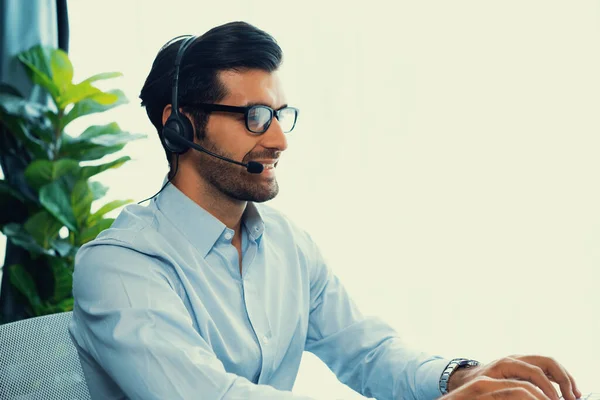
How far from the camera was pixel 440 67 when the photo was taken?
93.2 inches

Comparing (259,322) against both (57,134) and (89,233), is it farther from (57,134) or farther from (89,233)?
(57,134)

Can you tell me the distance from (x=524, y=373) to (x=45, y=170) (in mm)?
1807

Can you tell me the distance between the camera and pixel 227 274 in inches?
48.4

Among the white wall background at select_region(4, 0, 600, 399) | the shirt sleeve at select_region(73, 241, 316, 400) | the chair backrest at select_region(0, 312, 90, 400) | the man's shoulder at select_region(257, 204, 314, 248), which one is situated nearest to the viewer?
the shirt sleeve at select_region(73, 241, 316, 400)

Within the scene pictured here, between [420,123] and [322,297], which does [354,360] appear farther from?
[420,123]

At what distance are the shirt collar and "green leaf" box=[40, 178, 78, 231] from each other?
1172 mm

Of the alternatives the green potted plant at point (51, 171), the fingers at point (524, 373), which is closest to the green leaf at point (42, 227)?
the green potted plant at point (51, 171)


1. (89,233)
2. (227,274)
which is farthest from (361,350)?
(89,233)

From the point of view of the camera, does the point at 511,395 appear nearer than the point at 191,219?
Yes

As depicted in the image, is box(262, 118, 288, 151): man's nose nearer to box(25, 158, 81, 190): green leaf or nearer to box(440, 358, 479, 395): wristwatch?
box(440, 358, 479, 395): wristwatch

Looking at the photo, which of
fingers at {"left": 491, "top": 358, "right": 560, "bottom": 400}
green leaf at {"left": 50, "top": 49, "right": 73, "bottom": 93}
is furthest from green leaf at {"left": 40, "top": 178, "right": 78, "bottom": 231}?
fingers at {"left": 491, "top": 358, "right": 560, "bottom": 400}

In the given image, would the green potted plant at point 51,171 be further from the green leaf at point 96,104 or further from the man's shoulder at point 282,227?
the man's shoulder at point 282,227

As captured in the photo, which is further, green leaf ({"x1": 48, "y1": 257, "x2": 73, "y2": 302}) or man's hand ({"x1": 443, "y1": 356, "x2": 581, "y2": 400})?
green leaf ({"x1": 48, "y1": 257, "x2": 73, "y2": 302})

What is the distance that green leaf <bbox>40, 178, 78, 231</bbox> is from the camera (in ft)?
7.51
